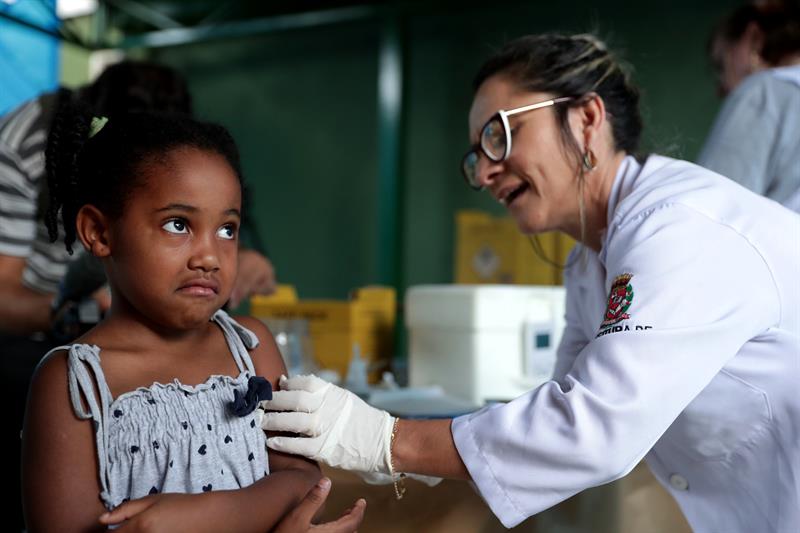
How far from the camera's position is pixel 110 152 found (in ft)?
Result: 3.22

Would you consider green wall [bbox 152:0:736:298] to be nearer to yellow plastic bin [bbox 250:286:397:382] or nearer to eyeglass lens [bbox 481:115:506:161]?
yellow plastic bin [bbox 250:286:397:382]

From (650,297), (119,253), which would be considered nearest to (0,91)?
(119,253)

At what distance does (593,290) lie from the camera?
1415 mm

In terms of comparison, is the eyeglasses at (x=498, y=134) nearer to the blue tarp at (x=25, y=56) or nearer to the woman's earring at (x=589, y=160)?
the woman's earring at (x=589, y=160)

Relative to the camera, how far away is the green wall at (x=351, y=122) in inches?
253

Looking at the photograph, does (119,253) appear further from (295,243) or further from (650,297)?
(295,243)

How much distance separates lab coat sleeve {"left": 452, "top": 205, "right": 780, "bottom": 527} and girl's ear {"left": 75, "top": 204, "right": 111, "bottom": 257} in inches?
20.8

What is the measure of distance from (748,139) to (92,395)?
5.02ft

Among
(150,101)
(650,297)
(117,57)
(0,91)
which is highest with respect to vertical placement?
(117,57)

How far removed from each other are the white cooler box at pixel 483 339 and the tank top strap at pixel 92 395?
4.16ft

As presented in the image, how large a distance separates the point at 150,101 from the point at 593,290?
1.09 m

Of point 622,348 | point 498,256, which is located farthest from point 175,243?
point 498,256

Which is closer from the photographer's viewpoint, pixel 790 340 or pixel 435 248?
pixel 790 340

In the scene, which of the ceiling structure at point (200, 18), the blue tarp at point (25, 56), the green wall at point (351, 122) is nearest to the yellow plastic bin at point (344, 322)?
the blue tarp at point (25, 56)
